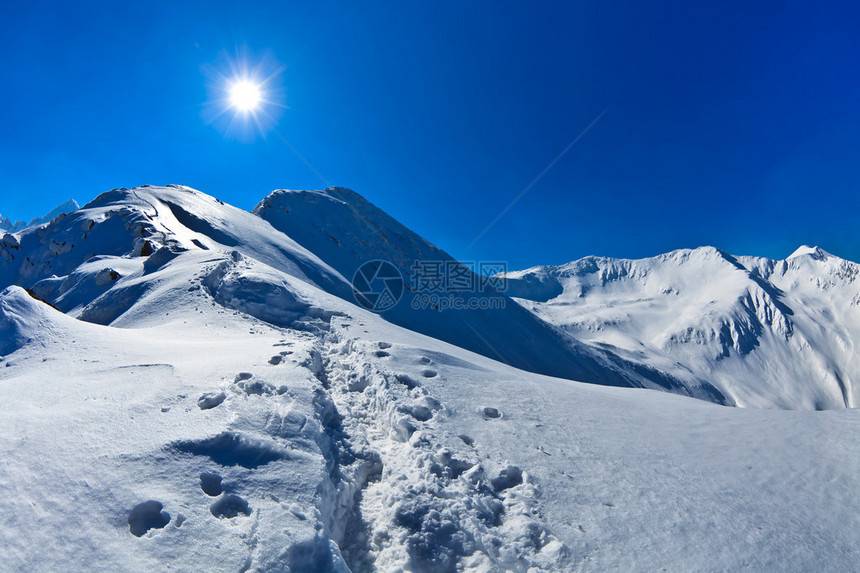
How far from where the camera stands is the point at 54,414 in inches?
202

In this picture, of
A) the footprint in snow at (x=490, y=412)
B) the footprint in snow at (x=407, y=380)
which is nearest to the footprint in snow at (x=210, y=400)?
the footprint in snow at (x=407, y=380)

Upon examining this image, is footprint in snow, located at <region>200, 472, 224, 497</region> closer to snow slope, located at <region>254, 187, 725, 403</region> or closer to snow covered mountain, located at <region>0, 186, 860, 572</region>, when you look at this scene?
snow covered mountain, located at <region>0, 186, 860, 572</region>

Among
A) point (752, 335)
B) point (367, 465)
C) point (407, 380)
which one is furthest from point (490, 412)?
point (752, 335)

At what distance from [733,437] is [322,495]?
25.9 feet

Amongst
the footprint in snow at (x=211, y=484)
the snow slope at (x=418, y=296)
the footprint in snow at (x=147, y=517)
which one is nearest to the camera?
the footprint in snow at (x=147, y=517)

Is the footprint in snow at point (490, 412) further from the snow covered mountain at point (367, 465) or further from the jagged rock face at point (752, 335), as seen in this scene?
the jagged rock face at point (752, 335)

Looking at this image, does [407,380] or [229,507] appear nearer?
[229,507]

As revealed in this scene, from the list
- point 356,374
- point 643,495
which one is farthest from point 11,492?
point 643,495

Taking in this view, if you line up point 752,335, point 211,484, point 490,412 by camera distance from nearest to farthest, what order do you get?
point 211,484, point 490,412, point 752,335

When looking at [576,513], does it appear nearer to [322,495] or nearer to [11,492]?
[322,495]

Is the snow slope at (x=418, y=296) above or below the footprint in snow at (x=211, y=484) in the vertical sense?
above

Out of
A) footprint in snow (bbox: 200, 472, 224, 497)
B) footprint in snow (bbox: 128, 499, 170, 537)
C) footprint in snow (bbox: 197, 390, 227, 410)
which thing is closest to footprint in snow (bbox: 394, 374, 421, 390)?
footprint in snow (bbox: 197, 390, 227, 410)

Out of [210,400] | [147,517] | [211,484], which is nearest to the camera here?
[147,517]

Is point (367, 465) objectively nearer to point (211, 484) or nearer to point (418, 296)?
point (211, 484)
